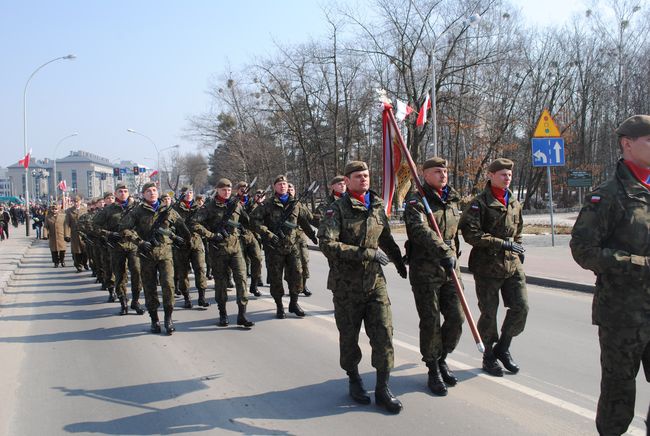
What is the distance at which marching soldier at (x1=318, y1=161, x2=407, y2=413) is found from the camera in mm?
4605

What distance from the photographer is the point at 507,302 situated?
5402mm

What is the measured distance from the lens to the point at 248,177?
136 feet

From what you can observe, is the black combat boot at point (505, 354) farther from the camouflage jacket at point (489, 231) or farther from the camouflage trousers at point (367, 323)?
the camouflage trousers at point (367, 323)

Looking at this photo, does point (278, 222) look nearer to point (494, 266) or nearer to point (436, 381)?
point (494, 266)

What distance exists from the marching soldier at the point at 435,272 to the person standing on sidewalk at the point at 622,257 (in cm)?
159

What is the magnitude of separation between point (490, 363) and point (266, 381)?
2.16 meters

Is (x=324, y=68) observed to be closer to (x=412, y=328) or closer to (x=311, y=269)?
(x=311, y=269)

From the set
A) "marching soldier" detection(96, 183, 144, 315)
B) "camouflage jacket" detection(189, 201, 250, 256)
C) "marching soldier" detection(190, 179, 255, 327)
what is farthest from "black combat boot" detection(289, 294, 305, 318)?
"marching soldier" detection(96, 183, 144, 315)

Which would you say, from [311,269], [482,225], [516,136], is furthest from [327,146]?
[482,225]

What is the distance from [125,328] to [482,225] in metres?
5.50

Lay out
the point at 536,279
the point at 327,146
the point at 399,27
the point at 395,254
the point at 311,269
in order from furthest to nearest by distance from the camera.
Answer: the point at 327,146, the point at 399,27, the point at 311,269, the point at 536,279, the point at 395,254

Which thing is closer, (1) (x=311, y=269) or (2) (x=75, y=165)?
(1) (x=311, y=269)

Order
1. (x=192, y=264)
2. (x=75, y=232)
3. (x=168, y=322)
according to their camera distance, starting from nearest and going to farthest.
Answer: (x=168, y=322) < (x=192, y=264) < (x=75, y=232)

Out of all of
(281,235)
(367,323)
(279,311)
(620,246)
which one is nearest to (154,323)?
(279,311)
